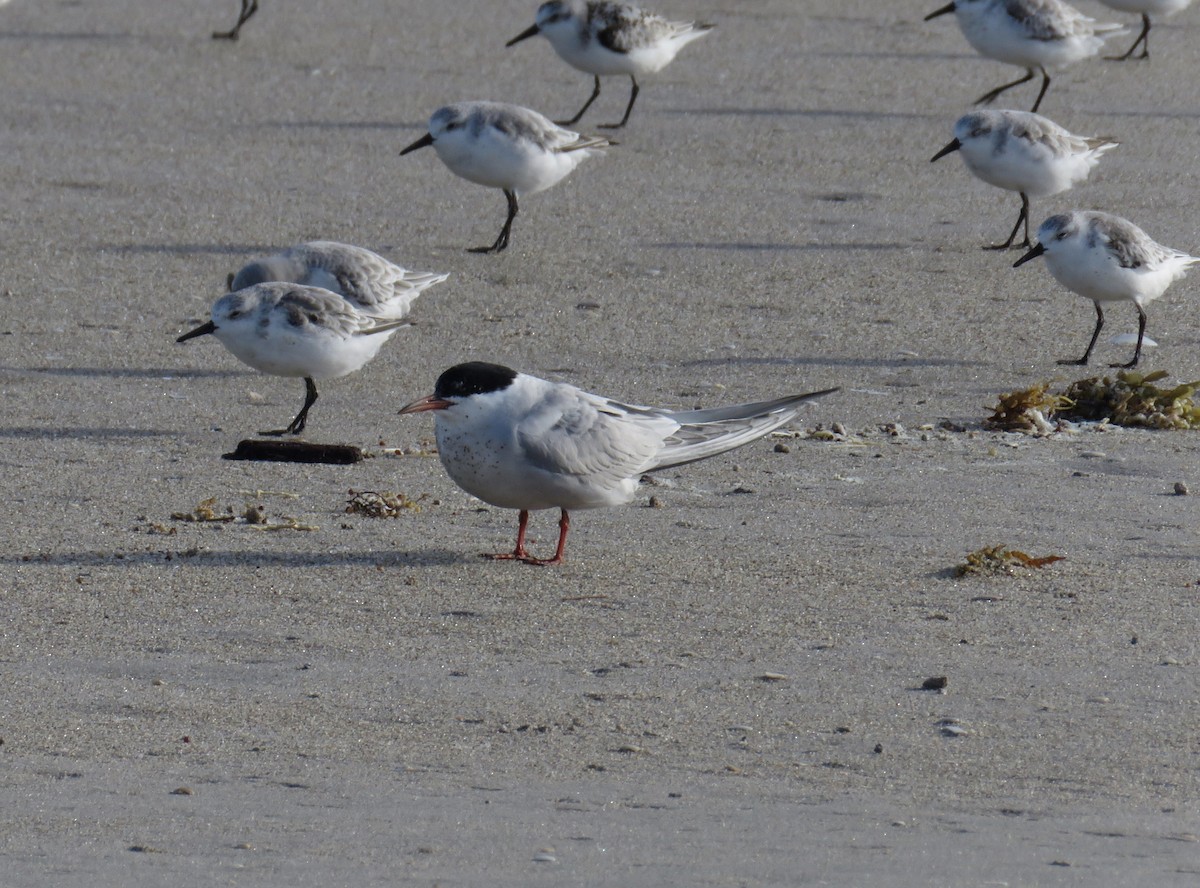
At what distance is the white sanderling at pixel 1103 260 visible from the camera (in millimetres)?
8117

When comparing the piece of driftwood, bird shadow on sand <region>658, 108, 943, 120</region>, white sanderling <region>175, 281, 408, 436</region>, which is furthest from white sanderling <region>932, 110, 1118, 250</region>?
the piece of driftwood

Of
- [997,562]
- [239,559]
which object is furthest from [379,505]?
Answer: [997,562]

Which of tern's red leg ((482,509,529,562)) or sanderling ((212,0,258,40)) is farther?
sanderling ((212,0,258,40))

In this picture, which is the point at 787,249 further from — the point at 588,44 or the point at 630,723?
the point at 630,723

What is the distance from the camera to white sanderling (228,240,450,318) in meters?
7.94

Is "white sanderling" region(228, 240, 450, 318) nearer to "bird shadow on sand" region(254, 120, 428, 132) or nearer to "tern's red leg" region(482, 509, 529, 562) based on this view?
"tern's red leg" region(482, 509, 529, 562)

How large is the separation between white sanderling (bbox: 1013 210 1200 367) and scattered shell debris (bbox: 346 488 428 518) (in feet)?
11.5

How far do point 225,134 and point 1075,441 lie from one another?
697cm

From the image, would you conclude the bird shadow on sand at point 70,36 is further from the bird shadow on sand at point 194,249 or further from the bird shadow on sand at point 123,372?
the bird shadow on sand at point 123,372

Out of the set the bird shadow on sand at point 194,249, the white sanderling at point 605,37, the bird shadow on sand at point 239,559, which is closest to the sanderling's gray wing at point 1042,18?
the white sanderling at point 605,37

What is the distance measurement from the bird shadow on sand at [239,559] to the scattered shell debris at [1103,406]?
256cm

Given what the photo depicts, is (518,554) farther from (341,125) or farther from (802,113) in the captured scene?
(802,113)

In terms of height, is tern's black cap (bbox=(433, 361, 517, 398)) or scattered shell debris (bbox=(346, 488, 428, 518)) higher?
tern's black cap (bbox=(433, 361, 517, 398))

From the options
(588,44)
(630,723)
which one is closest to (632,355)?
(630,723)
